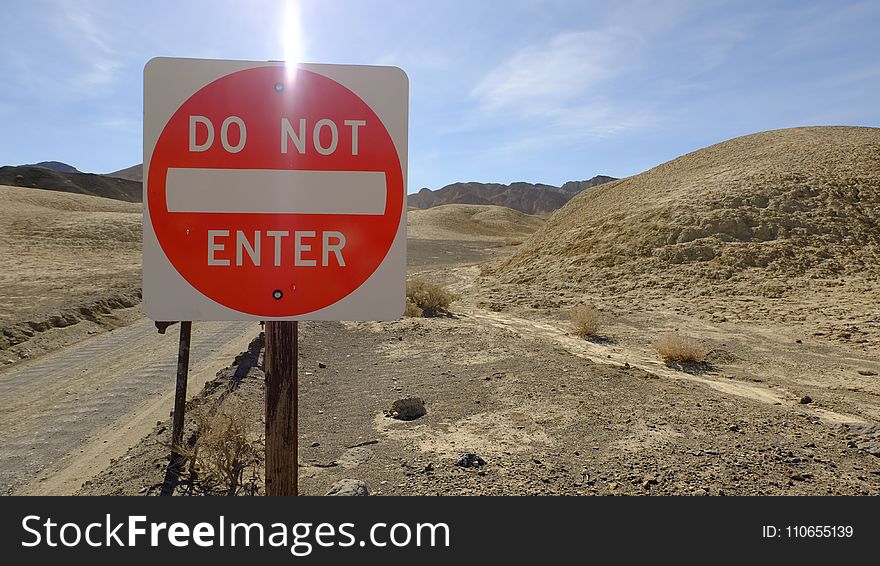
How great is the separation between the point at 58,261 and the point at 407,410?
26.5 m

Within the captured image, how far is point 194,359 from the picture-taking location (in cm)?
1061

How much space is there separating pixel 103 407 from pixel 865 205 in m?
25.8

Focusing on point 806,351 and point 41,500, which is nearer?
point 41,500

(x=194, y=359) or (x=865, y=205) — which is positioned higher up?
(x=865, y=205)

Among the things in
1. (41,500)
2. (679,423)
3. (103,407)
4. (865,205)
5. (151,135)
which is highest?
(865,205)

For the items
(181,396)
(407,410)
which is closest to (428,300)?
(407,410)

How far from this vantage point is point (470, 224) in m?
83.9

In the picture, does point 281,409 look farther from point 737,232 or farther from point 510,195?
point 510,195

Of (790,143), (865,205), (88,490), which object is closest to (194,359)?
(88,490)

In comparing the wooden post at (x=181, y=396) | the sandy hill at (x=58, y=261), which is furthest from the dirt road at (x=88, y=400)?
the sandy hill at (x=58, y=261)

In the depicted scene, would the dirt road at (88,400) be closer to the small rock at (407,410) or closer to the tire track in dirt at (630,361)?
the small rock at (407,410)

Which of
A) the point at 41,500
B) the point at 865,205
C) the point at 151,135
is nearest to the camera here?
the point at 151,135

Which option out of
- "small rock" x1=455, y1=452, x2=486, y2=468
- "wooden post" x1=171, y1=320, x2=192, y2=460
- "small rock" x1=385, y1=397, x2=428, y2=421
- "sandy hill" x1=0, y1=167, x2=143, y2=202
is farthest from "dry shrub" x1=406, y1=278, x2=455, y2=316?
"sandy hill" x1=0, y1=167, x2=143, y2=202

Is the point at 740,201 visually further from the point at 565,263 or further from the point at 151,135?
the point at 151,135
